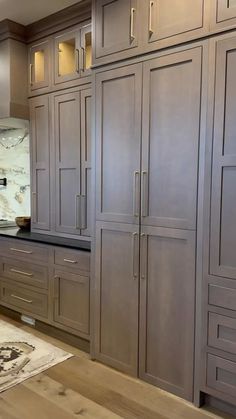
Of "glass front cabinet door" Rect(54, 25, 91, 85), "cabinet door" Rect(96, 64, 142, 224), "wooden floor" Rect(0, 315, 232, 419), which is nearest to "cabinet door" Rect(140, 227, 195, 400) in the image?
"wooden floor" Rect(0, 315, 232, 419)

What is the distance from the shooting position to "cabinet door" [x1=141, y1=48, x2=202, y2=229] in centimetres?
204

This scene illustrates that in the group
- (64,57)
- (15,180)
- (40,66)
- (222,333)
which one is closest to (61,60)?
(64,57)

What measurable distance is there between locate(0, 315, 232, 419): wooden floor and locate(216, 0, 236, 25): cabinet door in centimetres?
222

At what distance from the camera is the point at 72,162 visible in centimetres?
309

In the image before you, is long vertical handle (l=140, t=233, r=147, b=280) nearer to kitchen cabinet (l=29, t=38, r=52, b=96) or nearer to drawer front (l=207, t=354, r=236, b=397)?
drawer front (l=207, t=354, r=236, b=397)

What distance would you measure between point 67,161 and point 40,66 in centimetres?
100

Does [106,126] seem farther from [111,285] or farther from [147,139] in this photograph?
[111,285]

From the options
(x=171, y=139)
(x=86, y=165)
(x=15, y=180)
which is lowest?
Answer: (x=15, y=180)

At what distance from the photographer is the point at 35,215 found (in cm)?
349

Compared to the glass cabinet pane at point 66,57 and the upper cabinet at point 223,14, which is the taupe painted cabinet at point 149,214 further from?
the glass cabinet pane at point 66,57

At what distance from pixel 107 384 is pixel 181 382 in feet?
1.69

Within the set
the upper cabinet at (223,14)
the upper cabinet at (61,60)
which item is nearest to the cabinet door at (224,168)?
the upper cabinet at (223,14)

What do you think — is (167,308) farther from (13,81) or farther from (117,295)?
(13,81)

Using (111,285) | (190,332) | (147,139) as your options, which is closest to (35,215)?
(111,285)
